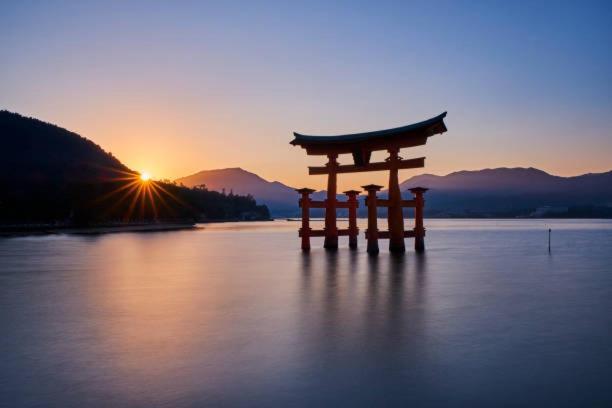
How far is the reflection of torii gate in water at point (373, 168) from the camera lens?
22844 mm

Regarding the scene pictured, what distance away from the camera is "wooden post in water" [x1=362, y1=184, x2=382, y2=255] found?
24.1 metres

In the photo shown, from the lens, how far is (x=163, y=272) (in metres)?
18.9

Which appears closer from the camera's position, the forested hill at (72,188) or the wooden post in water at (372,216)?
the wooden post in water at (372,216)

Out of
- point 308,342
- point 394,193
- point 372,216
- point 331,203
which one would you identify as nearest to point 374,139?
point 394,193

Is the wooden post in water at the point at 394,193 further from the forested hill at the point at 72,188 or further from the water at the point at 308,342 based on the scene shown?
the forested hill at the point at 72,188

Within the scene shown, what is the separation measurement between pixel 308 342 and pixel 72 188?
275 feet

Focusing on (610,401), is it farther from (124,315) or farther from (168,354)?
(124,315)

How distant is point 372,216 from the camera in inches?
947

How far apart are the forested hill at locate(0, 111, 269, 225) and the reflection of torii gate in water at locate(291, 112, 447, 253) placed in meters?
55.0

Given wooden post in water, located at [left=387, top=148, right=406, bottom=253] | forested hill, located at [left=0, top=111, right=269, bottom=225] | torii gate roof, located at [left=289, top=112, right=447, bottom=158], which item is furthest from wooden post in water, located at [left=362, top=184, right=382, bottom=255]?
forested hill, located at [left=0, top=111, right=269, bottom=225]

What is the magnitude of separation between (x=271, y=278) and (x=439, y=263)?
8.64 meters

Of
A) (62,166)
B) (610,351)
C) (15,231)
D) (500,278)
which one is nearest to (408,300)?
Answer: (610,351)

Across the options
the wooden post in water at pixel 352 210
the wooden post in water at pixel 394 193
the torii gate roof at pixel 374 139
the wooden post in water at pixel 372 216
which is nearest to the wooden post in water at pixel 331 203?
the torii gate roof at pixel 374 139

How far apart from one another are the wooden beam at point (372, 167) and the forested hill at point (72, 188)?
2175 inches
